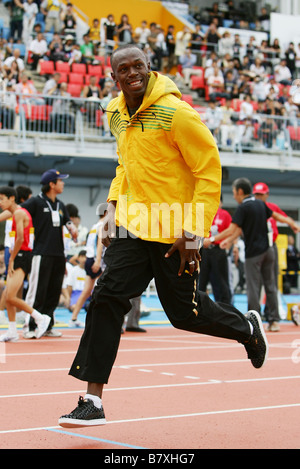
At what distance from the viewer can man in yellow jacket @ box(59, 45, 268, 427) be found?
456 centimetres

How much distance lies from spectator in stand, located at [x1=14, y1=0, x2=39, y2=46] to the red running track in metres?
17.6

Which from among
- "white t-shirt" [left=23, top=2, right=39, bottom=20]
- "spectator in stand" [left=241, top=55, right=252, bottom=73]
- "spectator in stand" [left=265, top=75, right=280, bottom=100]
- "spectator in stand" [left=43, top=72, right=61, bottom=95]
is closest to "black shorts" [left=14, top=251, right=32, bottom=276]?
"spectator in stand" [left=43, top=72, right=61, bottom=95]

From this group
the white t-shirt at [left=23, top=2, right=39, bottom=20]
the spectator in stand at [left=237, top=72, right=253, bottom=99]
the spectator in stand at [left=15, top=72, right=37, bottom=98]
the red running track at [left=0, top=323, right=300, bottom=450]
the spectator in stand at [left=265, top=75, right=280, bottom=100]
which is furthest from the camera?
the spectator in stand at [left=265, top=75, right=280, bottom=100]

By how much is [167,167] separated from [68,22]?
2348 centimetres


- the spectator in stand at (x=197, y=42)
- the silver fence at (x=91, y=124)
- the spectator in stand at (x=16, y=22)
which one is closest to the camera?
the silver fence at (x=91, y=124)

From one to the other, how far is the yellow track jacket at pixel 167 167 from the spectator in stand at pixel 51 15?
2319 cm

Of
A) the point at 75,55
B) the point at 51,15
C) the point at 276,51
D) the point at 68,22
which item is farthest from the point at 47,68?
the point at 276,51

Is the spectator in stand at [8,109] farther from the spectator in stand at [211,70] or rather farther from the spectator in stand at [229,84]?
the spectator in stand at [211,70]

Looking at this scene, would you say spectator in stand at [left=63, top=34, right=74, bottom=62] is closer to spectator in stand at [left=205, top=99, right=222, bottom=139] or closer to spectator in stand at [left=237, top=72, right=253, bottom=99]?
spectator in stand at [left=205, top=99, right=222, bottom=139]

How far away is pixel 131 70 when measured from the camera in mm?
4602

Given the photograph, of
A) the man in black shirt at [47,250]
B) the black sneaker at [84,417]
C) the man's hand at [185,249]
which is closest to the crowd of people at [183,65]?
the man in black shirt at [47,250]

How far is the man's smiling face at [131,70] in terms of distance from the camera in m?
4.60

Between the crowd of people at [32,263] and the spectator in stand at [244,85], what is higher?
the spectator in stand at [244,85]

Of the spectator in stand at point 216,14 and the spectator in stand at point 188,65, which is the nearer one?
the spectator in stand at point 188,65
